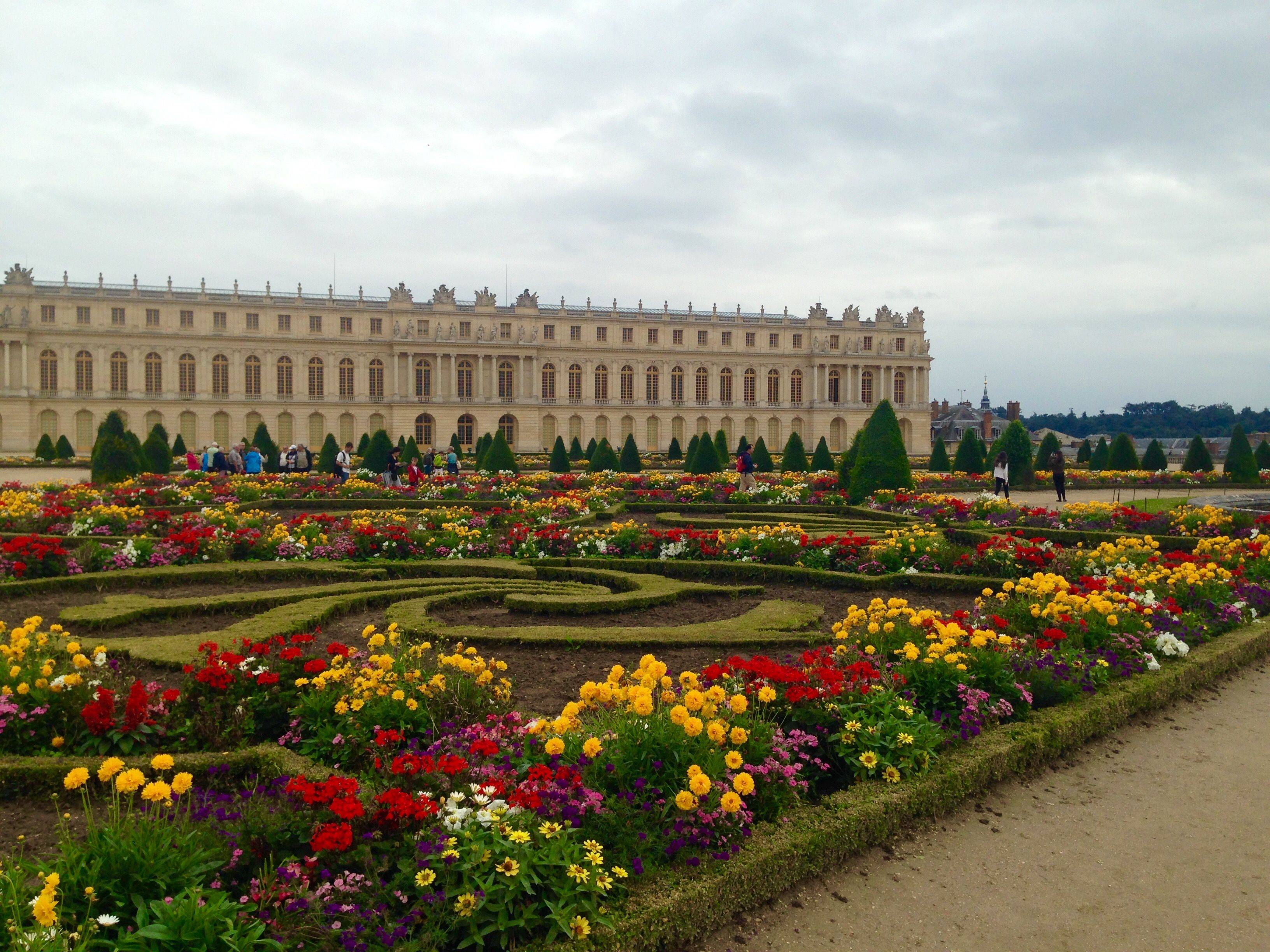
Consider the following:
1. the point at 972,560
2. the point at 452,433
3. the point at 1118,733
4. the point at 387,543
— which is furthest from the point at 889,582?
the point at 452,433

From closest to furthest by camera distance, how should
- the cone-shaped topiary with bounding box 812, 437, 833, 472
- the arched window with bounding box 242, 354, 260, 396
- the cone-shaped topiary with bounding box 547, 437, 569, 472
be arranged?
1. the cone-shaped topiary with bounding box 547, 437, 569, 472
2. the cone-shaped topiary with bounding box 812, 437, 833, 472
3. the arched window with bounding box 242, 354, 260, 396

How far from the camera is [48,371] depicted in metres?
48.3

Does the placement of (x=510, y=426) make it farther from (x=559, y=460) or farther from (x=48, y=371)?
(x=48, y=371)

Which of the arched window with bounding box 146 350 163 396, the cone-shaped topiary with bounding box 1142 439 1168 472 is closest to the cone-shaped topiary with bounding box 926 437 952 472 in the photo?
the cone-shaped topiary with bounding box 1142 439 1168 472

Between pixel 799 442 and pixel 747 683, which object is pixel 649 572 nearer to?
pixel 747 683

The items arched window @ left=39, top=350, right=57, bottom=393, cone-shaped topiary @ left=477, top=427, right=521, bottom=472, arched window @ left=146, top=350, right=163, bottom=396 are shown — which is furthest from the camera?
arched window @ left=146, top=350, right=163, bottom=396

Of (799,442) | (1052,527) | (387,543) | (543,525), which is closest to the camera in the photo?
(387,543)

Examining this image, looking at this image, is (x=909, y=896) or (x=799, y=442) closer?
(x=909, y=896)

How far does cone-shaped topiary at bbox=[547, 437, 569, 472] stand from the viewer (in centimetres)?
3102

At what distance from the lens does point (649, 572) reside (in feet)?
33.1

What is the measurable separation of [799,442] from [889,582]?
67.1 ft

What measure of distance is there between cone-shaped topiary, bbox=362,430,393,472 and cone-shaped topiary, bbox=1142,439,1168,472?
77.3 feet

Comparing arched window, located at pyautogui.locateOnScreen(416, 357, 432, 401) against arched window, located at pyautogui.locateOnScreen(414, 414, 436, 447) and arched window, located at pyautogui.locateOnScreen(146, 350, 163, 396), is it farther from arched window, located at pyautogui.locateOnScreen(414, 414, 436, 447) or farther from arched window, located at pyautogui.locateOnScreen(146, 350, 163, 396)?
arched window, located at pyautogui.locateOnScreen(146, 350, 163, 396)

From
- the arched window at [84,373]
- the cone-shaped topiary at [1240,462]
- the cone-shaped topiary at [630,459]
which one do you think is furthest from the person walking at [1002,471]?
the arched window at [84,373]
